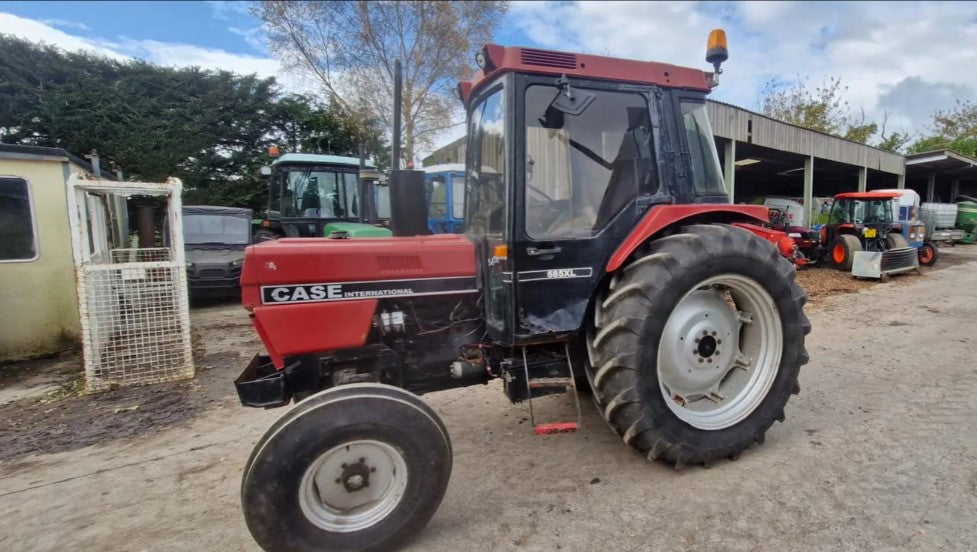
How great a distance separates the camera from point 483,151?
2820 mm

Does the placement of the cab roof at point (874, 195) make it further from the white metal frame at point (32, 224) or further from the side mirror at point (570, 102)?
the white metal frame at point (32, 224)

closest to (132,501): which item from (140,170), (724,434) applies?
(724,434)

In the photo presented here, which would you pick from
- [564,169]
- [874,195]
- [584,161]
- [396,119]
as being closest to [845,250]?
[874,195]

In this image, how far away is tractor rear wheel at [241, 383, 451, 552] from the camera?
77.0 inches

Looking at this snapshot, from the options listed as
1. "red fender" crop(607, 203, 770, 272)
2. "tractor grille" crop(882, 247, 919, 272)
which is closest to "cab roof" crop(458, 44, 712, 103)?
"red fender" crop(607, 203, 770, 272)

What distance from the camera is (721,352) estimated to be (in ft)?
9.73

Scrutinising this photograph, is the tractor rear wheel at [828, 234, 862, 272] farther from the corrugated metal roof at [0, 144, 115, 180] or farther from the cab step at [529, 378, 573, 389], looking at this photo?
the corrugated metal roof at [0, 144, 115, 180]

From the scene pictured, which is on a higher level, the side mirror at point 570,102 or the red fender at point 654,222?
the side mirror at point 570,102

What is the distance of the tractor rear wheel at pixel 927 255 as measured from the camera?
41.8 feet

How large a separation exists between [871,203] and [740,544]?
13.1 meters

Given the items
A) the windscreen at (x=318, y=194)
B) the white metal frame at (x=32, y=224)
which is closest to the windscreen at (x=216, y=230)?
the windscreen at (x=318, y=194)

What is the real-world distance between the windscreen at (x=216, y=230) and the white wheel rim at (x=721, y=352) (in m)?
8.36

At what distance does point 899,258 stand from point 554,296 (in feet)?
38.7

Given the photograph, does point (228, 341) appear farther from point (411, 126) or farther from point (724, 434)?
point (411, 126)
